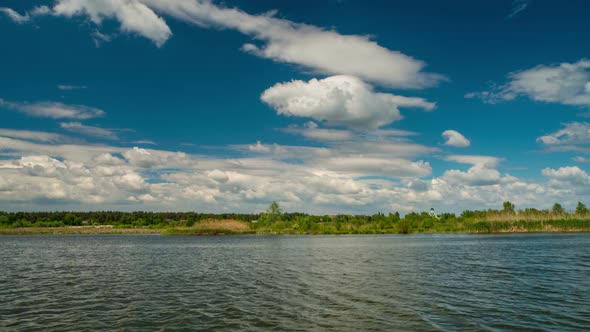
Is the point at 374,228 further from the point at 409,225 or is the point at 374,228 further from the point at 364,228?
the point at 409,225

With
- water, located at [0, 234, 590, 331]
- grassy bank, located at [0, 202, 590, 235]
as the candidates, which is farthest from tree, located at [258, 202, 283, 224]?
water, located at [0, 234, 590, 331]

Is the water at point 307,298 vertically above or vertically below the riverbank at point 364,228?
below

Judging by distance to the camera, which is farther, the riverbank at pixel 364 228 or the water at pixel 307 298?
the riverbank at pixel 364 228

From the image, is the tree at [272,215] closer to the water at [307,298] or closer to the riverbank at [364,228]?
the riverbank at [364,228]

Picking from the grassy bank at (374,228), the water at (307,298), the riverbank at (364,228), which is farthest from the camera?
the grassy bank at (374,228)

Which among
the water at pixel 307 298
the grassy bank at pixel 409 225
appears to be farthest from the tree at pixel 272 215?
the water at pixel 307 298

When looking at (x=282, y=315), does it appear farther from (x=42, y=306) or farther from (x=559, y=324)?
(x=42, y=306)

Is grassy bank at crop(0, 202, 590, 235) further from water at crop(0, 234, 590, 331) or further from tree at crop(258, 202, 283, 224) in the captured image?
water at crop(0, 234, 590, 331)

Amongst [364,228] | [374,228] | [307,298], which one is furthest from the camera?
[374,228]

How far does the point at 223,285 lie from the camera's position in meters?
31.5

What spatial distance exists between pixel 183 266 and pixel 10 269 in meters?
17.8

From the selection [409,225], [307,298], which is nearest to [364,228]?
[409,225]

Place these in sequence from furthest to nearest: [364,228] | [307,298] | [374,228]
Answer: [374,228] < [364,228] < [307,298]

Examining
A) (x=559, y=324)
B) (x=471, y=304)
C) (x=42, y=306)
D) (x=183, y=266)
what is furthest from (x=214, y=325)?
(x=183, y=266)
